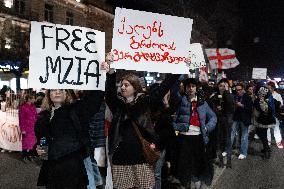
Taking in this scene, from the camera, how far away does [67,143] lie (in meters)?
4.45

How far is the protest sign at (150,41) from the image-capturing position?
5227mm

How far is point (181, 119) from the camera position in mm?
6832

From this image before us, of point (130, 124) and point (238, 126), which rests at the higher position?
point (130, 124)

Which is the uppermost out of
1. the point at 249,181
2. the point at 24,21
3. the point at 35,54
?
the point at 24,21

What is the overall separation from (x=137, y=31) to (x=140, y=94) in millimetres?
819

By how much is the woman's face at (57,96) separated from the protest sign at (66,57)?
0.11 metres

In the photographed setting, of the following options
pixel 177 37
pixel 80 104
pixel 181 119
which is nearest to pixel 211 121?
pixel 181 119

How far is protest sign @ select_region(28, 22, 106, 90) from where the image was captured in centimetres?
464

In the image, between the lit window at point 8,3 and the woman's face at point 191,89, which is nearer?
the woman's face at point 191,89

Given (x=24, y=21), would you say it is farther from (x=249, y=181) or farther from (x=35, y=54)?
(x=35, y=54)

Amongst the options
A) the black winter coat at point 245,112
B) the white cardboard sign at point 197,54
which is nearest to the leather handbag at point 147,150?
the white cardboard sign at point 197,54

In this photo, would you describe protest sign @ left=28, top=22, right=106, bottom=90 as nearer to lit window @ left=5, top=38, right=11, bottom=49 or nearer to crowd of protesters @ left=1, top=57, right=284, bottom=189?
crowd of protesters @ left=1, top=57, right=284, bottom=189

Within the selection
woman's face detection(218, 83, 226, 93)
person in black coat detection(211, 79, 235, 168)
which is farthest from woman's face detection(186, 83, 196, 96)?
woman's face detection(218, 83, 226, 93)

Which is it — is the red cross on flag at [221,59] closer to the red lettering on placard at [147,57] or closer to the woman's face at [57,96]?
the red lettering on placard at [147,57]
